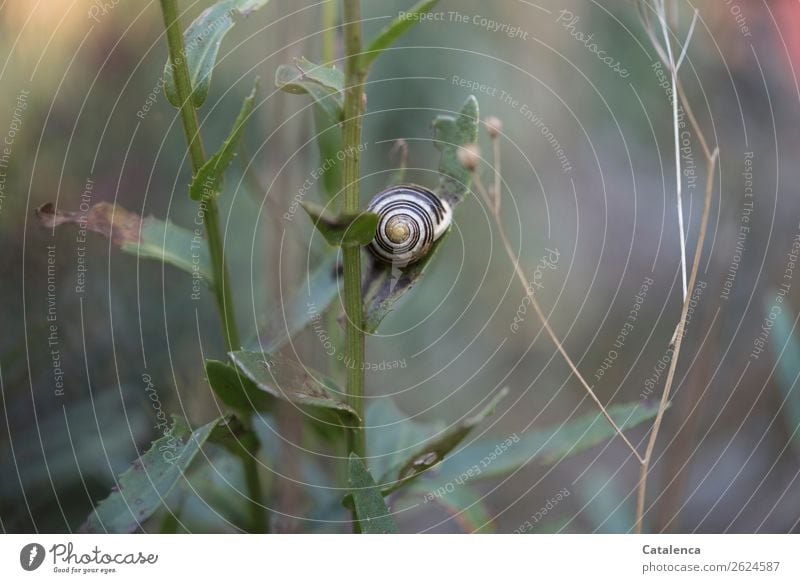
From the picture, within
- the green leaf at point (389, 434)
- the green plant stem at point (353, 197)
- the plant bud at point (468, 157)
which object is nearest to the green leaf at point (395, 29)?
the green plant stem at point (353, 197)

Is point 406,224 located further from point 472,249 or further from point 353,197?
point 472,249

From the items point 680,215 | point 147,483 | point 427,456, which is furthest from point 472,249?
point 147,483

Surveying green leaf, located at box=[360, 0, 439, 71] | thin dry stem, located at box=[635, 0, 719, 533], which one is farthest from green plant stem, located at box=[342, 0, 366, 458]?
thin dry stem, located at box=[635, 0, 719, 533]

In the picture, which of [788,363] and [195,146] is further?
[788,363]

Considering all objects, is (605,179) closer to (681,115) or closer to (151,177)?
(681,115)
